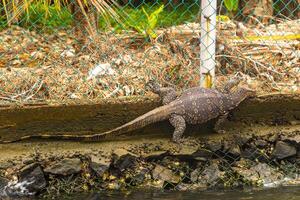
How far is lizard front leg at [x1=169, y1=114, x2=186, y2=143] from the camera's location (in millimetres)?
5890

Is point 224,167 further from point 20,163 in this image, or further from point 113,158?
point 20,163

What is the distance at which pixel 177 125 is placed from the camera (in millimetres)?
5910

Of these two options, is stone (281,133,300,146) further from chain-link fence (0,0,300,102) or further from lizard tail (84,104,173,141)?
lizard tail (84,104,173,141)

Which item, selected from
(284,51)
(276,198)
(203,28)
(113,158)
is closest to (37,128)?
(113,158)

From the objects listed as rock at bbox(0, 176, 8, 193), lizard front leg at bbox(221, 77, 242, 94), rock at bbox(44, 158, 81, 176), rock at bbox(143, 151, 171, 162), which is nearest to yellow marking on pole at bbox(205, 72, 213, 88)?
lizard front leg at bbox(221, 77, 242, 94)

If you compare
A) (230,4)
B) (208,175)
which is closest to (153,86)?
(208,175)

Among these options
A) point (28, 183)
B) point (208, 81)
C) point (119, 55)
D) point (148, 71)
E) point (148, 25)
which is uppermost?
point (148, 25)

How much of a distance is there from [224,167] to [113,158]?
3.84ft

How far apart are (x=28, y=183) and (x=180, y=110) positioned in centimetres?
166

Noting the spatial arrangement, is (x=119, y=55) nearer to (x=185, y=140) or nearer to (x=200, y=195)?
(x=185, y=140)

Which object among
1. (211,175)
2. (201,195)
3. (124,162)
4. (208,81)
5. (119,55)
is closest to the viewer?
(201,195)

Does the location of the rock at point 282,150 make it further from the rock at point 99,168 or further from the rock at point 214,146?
the rock at point 99,168

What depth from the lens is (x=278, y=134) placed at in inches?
245

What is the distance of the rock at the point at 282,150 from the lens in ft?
20.2
